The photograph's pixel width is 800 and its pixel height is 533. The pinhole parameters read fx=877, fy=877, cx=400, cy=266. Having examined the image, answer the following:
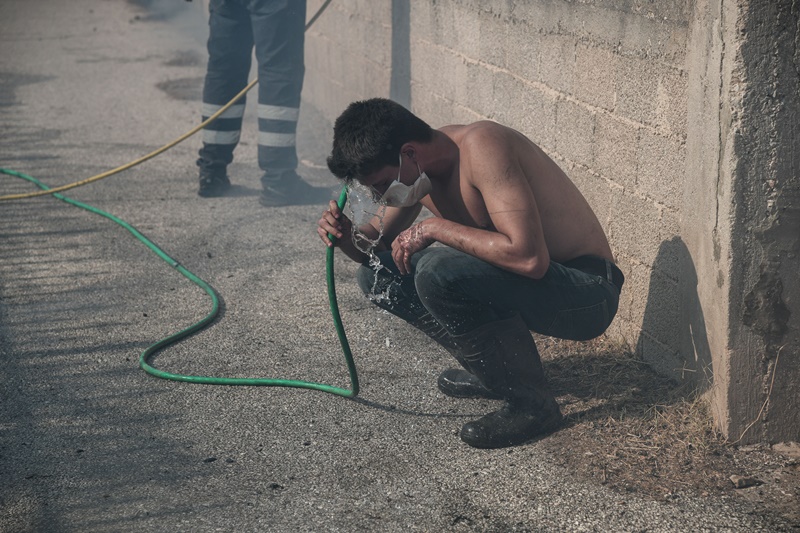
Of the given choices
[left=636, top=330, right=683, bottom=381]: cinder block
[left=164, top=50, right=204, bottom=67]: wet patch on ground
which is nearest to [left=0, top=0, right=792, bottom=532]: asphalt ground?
[left=636, top=330, right=683, bottom=381]: cinder block

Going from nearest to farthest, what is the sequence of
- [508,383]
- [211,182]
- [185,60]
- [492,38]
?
[508,383], [492,38], [211,182], [185,60]

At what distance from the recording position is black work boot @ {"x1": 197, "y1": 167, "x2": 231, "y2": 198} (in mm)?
6598

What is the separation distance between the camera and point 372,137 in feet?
10.0

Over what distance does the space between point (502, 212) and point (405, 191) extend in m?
0.39

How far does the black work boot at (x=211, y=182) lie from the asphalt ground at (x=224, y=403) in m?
0.09

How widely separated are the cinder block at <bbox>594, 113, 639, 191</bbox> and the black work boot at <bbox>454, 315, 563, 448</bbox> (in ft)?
3.04

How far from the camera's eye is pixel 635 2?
351 centimetres

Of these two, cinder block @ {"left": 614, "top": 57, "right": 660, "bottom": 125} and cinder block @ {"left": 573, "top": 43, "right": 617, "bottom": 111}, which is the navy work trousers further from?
cinder block @ {"left": 614, "top": 57, "right": 660, "bottom": 125}

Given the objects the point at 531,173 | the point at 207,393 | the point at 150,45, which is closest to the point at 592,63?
the point at 531,173

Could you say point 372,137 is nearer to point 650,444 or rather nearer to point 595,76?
point 595,76

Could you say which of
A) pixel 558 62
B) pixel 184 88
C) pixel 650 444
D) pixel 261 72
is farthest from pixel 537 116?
pixel 184 88

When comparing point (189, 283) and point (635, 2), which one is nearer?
point (635, 2)

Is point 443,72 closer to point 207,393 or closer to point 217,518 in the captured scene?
point 207,393

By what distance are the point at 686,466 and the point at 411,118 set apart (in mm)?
1555
